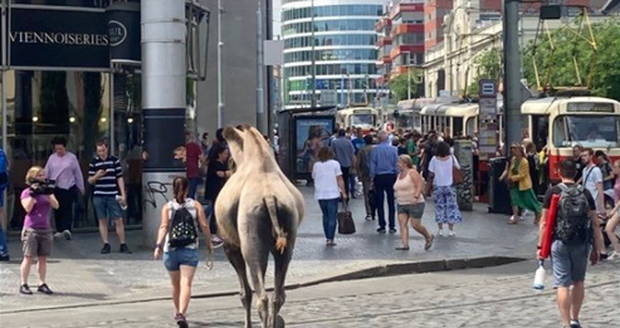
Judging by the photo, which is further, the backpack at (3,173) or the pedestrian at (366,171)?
the pedestrian at (366,171)

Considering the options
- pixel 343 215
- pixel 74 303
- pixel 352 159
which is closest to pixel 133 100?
pixel 343 215

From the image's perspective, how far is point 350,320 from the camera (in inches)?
516

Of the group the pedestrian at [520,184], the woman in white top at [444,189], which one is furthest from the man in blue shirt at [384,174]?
the pedestrian at [520,184]

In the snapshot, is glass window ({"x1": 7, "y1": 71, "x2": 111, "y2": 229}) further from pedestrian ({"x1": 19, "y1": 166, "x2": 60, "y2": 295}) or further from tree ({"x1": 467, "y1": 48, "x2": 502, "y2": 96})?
tree ({"x1": 467, "y1": 48, "x2": 502, "y2": 96})

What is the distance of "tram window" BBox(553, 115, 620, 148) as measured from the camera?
32250 millimetres

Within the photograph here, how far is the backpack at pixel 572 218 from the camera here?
455 inches

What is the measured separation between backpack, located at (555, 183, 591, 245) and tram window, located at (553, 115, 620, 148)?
2082 cm

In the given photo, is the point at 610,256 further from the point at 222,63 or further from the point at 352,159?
the point at 222,63

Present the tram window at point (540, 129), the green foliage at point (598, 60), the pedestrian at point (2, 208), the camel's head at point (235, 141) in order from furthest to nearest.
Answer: the green foliage at point (598, 60) → the tram window at point (540, 129) → the pedestrian at point (2, 208) → the camel's head at point (235, 141)

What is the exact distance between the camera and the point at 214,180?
20188mm

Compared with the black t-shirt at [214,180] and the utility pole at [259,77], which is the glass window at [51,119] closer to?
the black t-shirt at [214,180]

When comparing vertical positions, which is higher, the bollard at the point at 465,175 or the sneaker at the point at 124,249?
the bollard at the point at 465,175

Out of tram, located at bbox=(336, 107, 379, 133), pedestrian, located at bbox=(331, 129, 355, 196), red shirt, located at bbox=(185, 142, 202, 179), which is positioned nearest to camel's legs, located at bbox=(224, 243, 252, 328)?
red shirt, located at bbox=(185, 142, 202, 179)

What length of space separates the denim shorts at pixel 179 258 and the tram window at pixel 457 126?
31713mm
